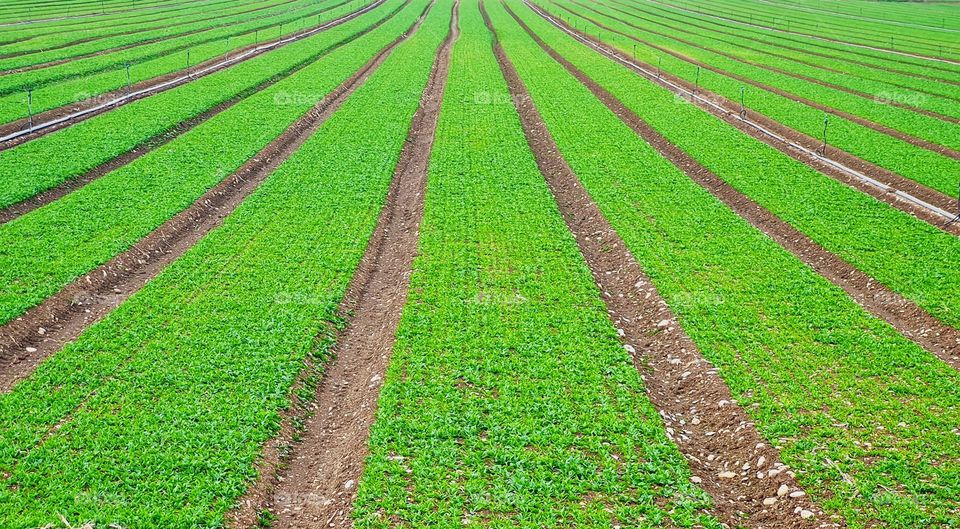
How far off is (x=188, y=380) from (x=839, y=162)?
93.2 ft

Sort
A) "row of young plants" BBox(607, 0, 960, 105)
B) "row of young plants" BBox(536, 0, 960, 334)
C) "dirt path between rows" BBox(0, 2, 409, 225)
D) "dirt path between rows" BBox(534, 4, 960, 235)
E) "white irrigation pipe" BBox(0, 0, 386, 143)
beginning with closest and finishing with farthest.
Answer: "row of young plants" BBox(536, 0, 960, 334)
"dirt path between rows" BBox(0, 2, 409, 225)
"dirt path between rows" BBox(534, 4, 960, 235)
"white irrigation pipe" BBox(0, 0, 386, 143)
"row of young plants" BBox(607, 0, 960, 105)

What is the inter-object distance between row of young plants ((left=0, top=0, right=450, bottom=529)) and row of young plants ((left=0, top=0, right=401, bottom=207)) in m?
7.97

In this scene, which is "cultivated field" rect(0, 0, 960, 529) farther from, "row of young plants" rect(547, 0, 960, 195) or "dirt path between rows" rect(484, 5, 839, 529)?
"row of young plants" rect(547, 0, 960, 195)

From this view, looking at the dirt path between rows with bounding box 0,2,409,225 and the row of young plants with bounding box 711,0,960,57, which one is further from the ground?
the row of young plants with bounding box 711,0,960,57

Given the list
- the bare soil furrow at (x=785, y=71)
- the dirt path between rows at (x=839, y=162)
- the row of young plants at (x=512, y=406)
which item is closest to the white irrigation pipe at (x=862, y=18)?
the bare soil furrow at (x=785, y=71)

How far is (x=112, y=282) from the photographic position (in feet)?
60.2

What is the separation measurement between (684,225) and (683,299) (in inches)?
220

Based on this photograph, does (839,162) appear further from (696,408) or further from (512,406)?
(512,406)

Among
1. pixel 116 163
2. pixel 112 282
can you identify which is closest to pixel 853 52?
pixel 116 163

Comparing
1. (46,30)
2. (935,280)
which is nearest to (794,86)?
(935,280)

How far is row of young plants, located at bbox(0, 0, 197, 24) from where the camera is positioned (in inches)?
3142

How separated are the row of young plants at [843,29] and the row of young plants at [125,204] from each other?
65.0 metres

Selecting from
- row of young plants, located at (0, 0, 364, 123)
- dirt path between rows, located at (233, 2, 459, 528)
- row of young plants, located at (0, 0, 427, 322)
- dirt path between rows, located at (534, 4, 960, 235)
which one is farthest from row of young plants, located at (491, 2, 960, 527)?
row of young plants, located at (0, 0, 364, 123)

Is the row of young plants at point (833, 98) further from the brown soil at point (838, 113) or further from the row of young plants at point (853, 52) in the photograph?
the row of young plants at point (853, 52)
